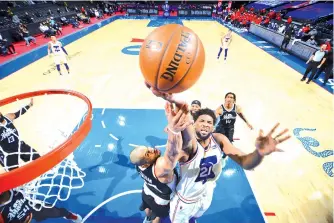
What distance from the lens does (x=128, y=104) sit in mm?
6555

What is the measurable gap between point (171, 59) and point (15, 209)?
7.75ft

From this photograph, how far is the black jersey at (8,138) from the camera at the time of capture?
9.75 feet

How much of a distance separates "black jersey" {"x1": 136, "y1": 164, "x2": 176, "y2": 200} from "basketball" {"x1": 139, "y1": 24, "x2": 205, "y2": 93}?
1.18m

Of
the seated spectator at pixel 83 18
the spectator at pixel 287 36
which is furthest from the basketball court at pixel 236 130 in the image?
the seated spectator at pixel 83 18

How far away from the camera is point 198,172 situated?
2.13m

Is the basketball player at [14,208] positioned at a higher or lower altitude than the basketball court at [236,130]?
higher

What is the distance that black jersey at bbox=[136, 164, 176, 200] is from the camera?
2.40 m

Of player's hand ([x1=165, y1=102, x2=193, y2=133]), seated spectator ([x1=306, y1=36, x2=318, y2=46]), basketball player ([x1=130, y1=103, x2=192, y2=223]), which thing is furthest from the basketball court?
seated spectator ([x1=306, y1=36, x2=318, y2=46])

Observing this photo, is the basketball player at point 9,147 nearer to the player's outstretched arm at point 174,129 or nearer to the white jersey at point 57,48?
the player's outstretched arm at point 174,129

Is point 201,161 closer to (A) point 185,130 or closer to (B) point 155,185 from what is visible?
(A) point 185,130

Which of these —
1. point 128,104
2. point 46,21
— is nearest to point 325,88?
point 128,104

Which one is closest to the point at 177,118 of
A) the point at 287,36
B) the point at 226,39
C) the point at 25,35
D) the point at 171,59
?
the point at 171,59

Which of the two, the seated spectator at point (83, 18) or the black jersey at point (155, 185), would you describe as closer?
the black jersey at point (155, 185)

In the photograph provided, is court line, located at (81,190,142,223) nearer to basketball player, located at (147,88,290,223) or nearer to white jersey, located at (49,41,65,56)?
basketball player, located at (147,88,290,223)
